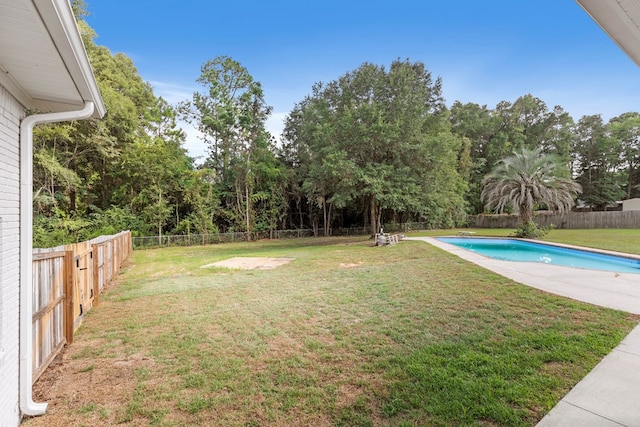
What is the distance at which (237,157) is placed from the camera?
20.0 metres

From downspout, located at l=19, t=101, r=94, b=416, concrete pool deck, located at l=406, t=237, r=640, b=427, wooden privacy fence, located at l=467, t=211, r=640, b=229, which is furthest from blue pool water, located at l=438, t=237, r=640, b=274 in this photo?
downspout, located at l=19, t=101, r=94, b=416

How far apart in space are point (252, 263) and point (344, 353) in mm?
7173

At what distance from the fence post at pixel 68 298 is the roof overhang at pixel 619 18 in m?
5.10

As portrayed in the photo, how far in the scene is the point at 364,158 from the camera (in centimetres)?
1662

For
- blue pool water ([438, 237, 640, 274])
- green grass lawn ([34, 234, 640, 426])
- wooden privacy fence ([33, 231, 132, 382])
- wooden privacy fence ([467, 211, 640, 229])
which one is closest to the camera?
green grass lawn ([34, 234, 640, 426])

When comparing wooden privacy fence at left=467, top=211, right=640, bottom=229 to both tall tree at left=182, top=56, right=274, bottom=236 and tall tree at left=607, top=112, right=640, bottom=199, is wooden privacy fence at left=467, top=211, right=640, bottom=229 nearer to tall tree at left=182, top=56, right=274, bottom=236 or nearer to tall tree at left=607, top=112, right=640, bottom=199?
tall tree at left=607, top=112, right=640, bottom=199

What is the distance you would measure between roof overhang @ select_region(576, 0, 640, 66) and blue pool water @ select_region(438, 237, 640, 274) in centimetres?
828

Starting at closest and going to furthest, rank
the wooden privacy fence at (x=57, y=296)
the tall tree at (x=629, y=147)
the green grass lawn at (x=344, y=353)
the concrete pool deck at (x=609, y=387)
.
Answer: the concrete pool deck at (x=609, y=387), the green grass lawn at (x=344, y=353), the wooden privacy fence at (x=57, y=296), the tall tree at (x=629, y=147)

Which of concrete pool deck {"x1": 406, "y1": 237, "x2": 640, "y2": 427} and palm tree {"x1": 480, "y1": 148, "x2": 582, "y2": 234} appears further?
palm tree {"x1": 480, "y1": 148, "x2": 582, "y2": 234}

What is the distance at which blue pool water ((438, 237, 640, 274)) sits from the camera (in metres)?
8.89

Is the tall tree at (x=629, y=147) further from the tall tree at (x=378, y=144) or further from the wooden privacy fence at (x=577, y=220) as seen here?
the tall tree at (x=378, y=144)

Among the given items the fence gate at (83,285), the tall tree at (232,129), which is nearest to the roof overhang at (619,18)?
the fence gate at (83,285)

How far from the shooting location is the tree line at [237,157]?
1479 centimetres

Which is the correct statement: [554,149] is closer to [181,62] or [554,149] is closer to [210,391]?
[181,62]
